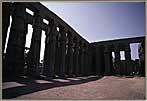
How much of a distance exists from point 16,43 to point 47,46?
283 inches

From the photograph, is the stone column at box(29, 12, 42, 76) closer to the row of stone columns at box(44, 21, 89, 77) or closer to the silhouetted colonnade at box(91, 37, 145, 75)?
the row of stone columns at box(44, 21, 89, 77)

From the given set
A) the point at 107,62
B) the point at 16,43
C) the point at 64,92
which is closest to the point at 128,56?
the point at 107,62

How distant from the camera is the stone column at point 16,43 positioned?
1510 cm

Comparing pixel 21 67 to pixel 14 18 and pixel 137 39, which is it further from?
pixel 137 39

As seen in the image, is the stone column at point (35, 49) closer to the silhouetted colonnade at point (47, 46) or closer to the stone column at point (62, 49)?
the silhouetted colonnade at point (47, 46)

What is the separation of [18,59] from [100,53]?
26646 millimetres

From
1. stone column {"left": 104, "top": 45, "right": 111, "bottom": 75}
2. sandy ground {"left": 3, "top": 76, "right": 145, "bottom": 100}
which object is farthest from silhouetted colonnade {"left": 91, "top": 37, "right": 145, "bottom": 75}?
sandy ground {"left": 3, "top": 76, "right": 145, "bottom": 100}

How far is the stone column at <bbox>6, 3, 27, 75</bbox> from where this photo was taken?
15102 mm

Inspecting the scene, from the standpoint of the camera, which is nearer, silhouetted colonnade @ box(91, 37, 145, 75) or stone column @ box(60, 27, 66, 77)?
stone column @ box(60, 27, 66, 77)

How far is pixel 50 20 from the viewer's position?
2102cm

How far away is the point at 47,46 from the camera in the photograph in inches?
892

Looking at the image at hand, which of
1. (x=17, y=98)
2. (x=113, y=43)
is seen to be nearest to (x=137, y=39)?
(x=113, y=43)

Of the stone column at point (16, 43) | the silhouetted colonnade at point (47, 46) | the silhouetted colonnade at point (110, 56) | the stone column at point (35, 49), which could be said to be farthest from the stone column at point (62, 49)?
the silhouetted colonnade at point (110, 56)

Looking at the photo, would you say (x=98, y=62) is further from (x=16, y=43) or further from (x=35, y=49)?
(x=16, y=43)
